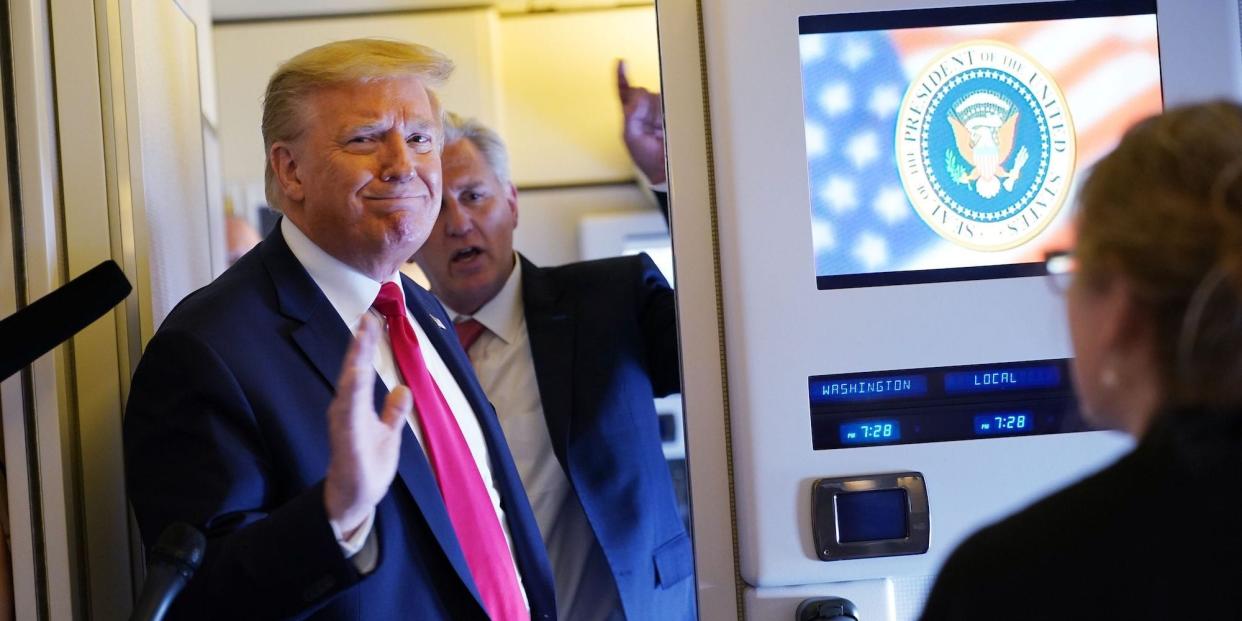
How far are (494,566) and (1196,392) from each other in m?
1.05

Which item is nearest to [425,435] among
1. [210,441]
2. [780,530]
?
[210,441]

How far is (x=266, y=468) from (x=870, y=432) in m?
0.79

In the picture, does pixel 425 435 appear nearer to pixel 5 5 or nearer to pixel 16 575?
pixel 16 575

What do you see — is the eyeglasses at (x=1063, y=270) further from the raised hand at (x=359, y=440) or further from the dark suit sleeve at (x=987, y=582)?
the raised hand at (x=359, y=440)

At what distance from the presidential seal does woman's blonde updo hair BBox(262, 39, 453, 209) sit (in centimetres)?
70

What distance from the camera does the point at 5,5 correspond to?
5.47ft

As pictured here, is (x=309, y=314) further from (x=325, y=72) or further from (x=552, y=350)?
(x=552, y=350)

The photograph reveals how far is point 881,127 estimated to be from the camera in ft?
5.56

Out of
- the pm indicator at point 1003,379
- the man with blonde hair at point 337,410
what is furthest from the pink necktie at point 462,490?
the pm indicator at point 1003,379

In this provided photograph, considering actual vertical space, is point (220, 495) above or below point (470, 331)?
below

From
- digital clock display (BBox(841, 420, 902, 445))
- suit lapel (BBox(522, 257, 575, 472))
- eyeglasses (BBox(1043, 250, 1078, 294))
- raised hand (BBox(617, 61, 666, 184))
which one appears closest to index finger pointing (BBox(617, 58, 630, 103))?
raised hand (BBox(617, 61, 666, 184))

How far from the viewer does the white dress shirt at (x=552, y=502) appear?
232cm

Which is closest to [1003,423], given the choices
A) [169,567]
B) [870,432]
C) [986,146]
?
[870,432]

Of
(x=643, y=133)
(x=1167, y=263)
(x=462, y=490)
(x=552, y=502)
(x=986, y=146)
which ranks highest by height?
(x=643, y=133)
